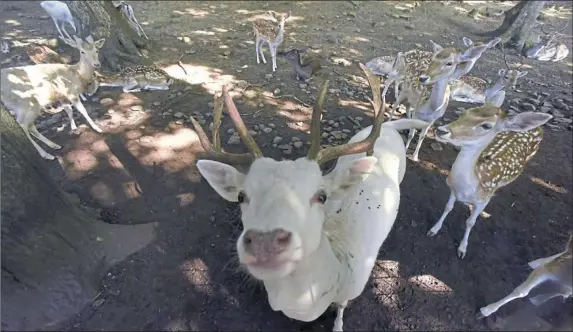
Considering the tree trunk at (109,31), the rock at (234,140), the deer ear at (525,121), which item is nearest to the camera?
the deer ear at (525,121)

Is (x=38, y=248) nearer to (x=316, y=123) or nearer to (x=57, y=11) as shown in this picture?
(x=316, y=123)

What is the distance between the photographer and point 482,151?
10.8 feet

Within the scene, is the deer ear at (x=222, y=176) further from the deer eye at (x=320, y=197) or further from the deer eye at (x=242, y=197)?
the deer eye at (x=320, y=197)

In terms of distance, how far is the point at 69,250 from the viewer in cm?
286

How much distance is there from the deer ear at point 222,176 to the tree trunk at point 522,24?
305 inches

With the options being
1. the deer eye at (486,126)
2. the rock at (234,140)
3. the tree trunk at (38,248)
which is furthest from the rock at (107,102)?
the deer eye at (486,126)

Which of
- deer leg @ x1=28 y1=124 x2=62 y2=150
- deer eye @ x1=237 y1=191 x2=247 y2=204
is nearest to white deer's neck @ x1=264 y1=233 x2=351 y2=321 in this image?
deer eye @ x1=237 y1=191 x2=247 y2=204

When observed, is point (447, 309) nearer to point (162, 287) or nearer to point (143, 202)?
point (162, 287)

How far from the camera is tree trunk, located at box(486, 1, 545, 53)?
7633mm

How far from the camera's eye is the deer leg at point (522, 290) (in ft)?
8.97

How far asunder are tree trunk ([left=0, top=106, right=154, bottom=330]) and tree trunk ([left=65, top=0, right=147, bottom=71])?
3.80 meters

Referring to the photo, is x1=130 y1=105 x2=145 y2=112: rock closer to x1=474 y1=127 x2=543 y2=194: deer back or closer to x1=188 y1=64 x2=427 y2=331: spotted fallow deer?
x1=188 y1=64 x2=427 y2=331: spotted fallow deer

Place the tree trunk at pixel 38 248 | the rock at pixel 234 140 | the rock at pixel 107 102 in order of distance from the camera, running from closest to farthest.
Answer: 1. the tree trunk at pixel 38 248
2. the rock at pixel 234 140
3. the rock at pixel 107 102

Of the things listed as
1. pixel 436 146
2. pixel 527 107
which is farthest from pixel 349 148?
pixel 527 107
